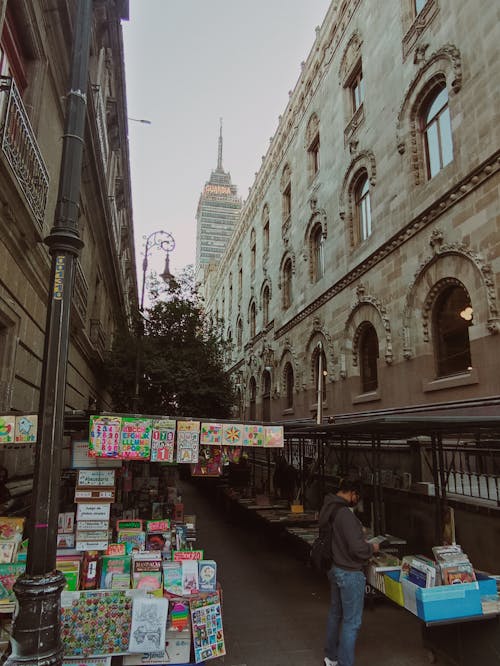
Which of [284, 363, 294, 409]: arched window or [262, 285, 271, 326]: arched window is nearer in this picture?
[284, 363, 294, 409]: arched window

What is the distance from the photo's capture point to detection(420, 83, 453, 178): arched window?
11820 mm

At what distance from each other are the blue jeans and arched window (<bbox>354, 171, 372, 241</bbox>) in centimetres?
1227

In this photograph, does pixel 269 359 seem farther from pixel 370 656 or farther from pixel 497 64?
pixel 370 656

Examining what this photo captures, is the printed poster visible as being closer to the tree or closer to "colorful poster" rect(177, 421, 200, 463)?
"colorful poster" rect(177, 421, 200, 463)

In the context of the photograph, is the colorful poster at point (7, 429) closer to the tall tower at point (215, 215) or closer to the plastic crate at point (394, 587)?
the plastic crate at point (394, 587)

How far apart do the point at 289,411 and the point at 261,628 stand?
605 inches

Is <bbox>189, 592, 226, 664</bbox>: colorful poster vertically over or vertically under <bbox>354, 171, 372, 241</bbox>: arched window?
under

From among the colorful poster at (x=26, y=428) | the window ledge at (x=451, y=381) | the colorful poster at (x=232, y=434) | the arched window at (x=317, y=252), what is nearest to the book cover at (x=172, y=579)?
the colorful poster at (x=232, y=434)

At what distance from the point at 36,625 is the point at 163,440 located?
99.2 inches

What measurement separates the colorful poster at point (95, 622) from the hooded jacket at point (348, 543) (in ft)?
7.71

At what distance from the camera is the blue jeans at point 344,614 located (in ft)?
16.5

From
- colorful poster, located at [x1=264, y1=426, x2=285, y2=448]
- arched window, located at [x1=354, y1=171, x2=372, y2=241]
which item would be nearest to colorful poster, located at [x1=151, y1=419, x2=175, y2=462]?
colorful poster, located at [x1=264, y1=426, x2=285, y2=448]

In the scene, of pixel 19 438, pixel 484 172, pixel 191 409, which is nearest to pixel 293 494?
pixel 191 409

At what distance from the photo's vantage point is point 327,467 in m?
16.3
